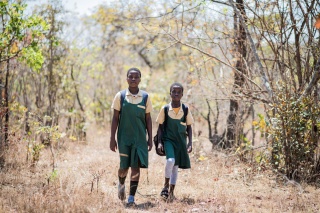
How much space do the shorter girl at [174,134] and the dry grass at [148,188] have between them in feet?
0.90

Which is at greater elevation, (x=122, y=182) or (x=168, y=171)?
(x=168, y=171)

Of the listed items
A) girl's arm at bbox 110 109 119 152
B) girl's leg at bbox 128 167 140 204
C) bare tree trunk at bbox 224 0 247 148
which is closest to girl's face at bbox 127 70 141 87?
girl's arm at bbox 110 109 119 152

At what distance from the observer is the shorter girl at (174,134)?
16.3 ft

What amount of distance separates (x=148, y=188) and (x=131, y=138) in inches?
50.9

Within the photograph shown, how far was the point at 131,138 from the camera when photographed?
4.64m

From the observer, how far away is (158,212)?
4.45 m

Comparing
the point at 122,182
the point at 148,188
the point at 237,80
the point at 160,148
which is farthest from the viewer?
the point at 237,80

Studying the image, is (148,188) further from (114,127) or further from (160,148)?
(114,127)

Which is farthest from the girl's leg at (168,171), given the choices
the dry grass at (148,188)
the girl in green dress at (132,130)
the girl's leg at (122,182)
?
the girl's leg at (122,182)

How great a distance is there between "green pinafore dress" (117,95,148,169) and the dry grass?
1.47 ft

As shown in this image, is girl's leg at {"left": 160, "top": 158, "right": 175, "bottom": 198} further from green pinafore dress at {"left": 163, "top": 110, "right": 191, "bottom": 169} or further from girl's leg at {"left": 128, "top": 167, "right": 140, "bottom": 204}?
girl's leg at {"left": 128, "top": 167, "right": 140, "bottom": 204}

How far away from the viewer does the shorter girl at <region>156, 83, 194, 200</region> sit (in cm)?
497

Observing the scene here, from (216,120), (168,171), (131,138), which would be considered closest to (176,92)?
(131,138)

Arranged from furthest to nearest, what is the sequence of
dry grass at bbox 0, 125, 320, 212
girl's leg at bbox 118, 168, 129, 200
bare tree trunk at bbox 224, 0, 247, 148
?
1. bare tree trunk at bbox 224, 0, 247, 148
2. girl's leg at bbox 118, 168, 129, 200
3. dry grass at bbox 0, 125, 320, 212
